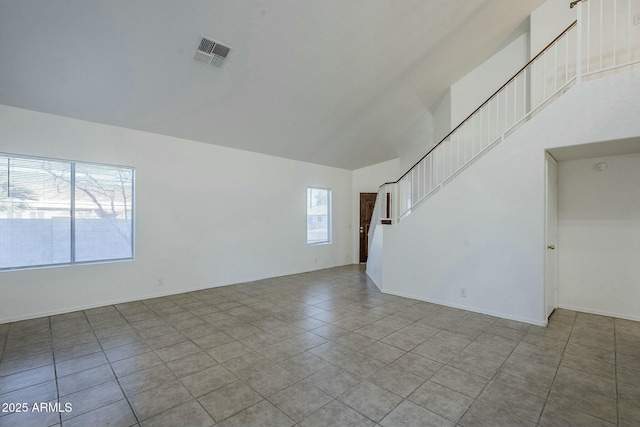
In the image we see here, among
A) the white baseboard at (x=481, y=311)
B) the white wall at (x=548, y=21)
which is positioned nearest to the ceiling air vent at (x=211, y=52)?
the white baseboard at (x=481, y=311)

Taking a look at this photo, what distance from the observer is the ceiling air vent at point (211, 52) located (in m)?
3.29

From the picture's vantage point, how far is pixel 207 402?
2229 mm

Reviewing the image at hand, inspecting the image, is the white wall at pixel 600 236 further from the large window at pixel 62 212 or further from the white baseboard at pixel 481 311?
the large window at pixel 62 212

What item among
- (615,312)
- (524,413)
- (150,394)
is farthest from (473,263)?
(150,394)

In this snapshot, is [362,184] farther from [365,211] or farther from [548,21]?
[548,21]

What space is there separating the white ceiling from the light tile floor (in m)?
3.10

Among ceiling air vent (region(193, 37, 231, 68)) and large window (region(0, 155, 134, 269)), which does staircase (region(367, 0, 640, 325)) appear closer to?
ceiling air vent (region(193, 37, 231, 68))

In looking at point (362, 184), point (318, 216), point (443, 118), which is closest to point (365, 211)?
point (362, 184)

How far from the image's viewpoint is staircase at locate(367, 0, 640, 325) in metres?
3.42

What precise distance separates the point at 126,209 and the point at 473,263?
5714 millimetres

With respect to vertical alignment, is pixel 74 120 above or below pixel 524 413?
above

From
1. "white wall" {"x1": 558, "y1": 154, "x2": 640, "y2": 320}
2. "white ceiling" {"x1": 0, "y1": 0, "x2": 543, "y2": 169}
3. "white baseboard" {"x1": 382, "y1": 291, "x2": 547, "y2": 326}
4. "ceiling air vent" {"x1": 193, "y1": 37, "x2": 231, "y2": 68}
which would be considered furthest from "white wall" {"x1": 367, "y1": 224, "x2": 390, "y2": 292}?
"ceiling air vent" {"x1": 193, "y1": 37, "x2": 231, "y2": 68}

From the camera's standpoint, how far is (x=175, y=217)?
5.27 metres

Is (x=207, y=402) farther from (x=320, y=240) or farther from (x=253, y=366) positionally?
(x=320, y=240)
